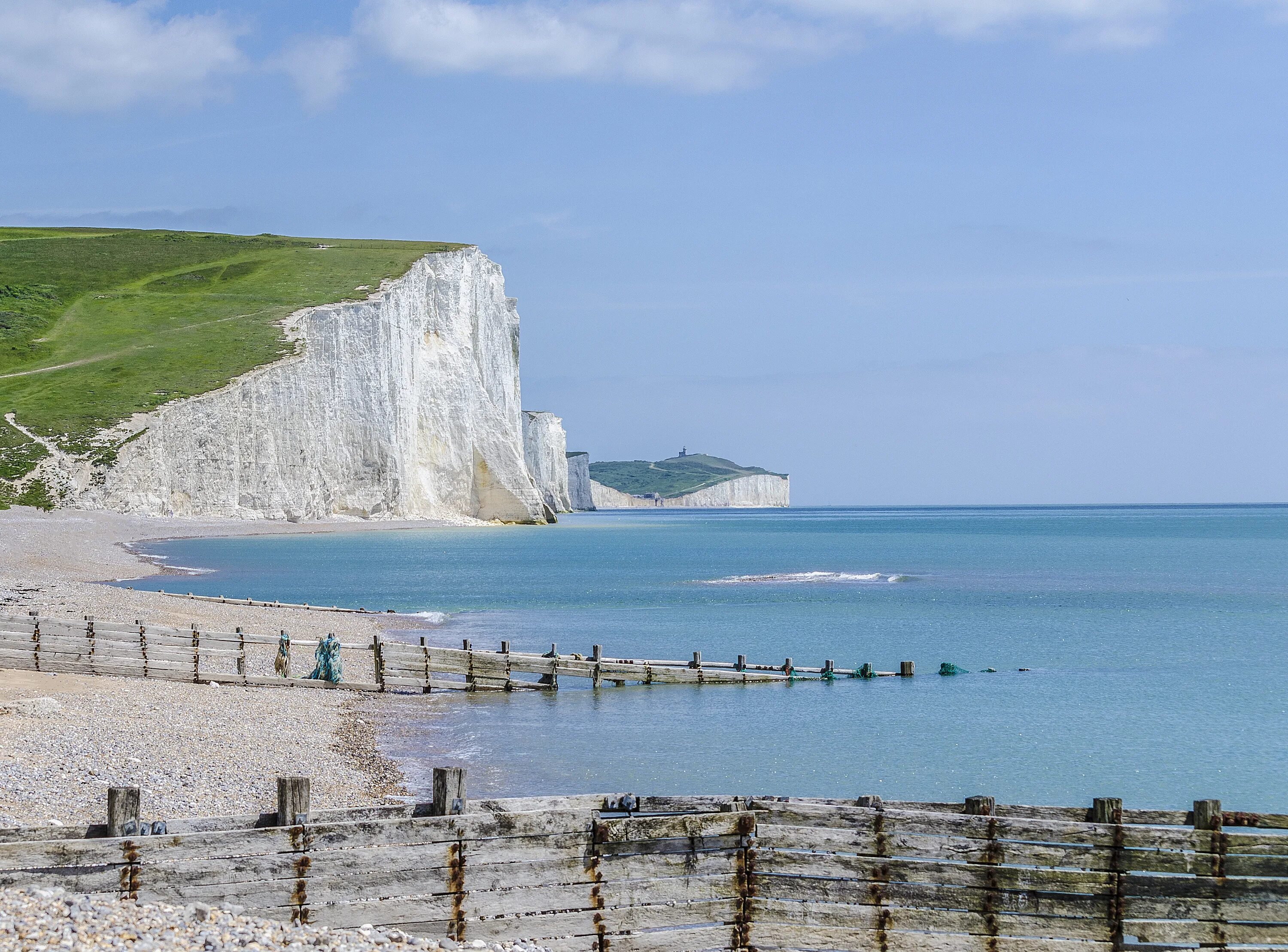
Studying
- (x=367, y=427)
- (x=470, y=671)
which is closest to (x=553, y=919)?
(x=470, y=671)

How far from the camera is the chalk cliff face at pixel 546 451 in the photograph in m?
166

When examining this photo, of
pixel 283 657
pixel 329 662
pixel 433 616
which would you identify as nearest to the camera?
pixel 283 657

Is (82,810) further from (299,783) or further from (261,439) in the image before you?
(261,439)

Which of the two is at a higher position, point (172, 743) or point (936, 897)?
point (936, 897)

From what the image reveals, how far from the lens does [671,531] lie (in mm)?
136375

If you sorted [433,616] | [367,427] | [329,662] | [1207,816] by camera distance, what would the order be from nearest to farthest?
[1207,816], [329,662], [433,616], [367,427]

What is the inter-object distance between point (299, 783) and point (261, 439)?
84.3 m

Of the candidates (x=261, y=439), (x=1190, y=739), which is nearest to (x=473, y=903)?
(x=1190, y=739)

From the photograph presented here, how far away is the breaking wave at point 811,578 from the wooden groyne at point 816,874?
48.9 metres

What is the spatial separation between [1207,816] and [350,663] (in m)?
21.7

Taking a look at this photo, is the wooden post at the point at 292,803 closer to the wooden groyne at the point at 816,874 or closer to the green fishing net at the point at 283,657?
the wooden groyne at the point at 816,874

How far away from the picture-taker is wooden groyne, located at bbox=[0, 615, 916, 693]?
21.1 m

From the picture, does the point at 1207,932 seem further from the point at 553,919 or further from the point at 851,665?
the point at 851,665

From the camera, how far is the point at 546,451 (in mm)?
168875
